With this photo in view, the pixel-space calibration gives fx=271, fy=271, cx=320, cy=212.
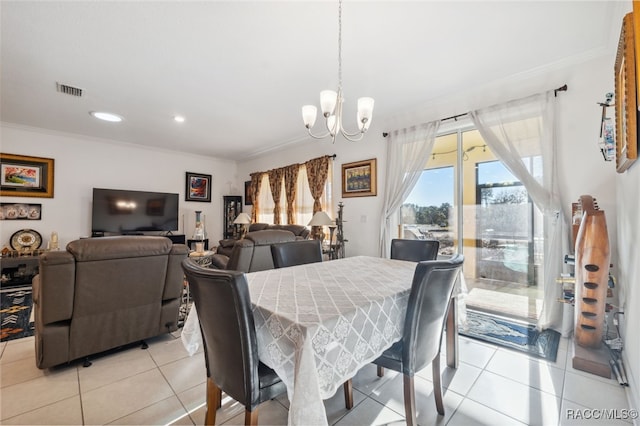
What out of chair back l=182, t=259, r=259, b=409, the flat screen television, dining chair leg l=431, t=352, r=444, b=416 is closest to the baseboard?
dining chair leg l=431, t=352, r=444, b=416

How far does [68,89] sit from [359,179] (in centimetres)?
400

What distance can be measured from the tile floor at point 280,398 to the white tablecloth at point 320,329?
0.68 meters

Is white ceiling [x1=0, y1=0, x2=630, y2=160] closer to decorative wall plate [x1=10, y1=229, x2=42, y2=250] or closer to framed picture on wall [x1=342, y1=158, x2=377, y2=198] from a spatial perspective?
framed picture on wall [x1=342, y1=158, x2=377, y2=198]

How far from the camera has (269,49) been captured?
2457 mm

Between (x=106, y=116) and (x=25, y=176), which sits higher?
(x=106, y=116)

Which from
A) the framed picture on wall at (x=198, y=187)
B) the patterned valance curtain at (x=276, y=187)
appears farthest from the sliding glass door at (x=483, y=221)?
the framed picture on wall at (x=198, y=187)

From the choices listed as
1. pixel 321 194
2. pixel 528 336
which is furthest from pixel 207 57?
pixel 528 336

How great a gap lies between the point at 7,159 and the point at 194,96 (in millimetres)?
3859

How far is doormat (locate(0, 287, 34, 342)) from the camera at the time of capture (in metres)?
2.66

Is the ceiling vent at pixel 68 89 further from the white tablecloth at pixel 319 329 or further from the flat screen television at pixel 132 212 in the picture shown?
the white tablecloth at pixel 319 329

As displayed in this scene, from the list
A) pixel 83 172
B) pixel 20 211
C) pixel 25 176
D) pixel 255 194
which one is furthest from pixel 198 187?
pixel 20 211

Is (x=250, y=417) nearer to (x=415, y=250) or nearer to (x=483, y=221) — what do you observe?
(x=415, y=250)

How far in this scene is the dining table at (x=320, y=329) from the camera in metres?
0.94

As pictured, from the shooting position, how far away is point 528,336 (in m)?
2.62
